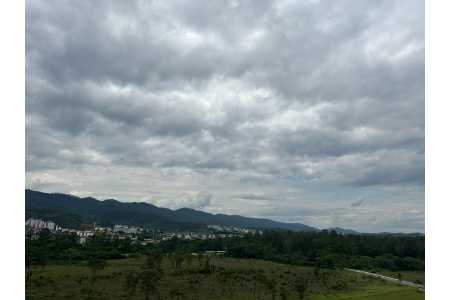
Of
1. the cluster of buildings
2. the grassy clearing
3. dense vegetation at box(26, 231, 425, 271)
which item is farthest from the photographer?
the cluster of buildings

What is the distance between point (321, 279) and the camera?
115 ft

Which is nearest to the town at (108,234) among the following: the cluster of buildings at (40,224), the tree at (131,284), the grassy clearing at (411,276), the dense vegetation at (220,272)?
the cluster of buildings at (40,224)

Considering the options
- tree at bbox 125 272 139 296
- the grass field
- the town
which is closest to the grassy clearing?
the grass field

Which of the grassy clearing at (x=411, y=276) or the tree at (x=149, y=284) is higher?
the tree at (x=149, y=284)

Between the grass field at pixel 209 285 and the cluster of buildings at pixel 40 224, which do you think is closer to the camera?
the grass field at pixel 209 285

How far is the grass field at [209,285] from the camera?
85.9 feet

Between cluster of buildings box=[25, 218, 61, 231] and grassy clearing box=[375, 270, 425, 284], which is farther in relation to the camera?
cluster of buildings box=[25, 218, 61, 231]

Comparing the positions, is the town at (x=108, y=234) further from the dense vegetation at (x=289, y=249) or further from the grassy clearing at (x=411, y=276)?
the grassy clearing at (x=411, y=276)

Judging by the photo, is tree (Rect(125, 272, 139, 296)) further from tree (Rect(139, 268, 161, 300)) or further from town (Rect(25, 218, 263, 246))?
town (Rect(25, 218, 263, 246))

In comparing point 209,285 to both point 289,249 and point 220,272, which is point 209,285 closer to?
point 220,272

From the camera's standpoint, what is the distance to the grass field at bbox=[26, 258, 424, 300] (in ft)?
85.9

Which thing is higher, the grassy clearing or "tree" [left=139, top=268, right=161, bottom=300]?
"tree" [left=139, top=268, right=161, bottom=300]
